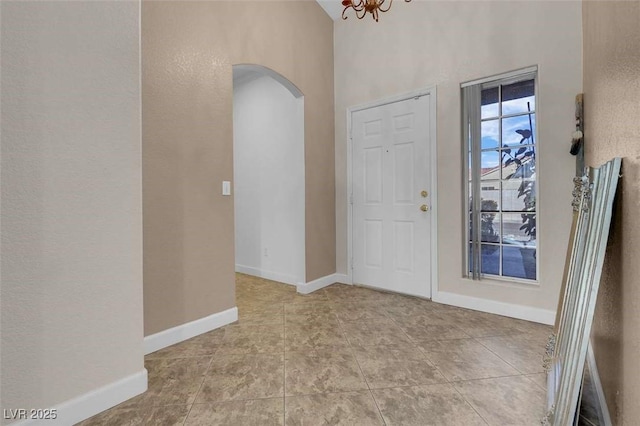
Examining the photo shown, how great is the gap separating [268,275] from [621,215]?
3629 mm

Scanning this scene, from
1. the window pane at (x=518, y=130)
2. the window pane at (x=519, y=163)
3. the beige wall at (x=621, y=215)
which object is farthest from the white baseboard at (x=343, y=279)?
the beige wall at (x=621, y=215)

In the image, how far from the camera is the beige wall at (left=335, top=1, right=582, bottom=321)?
7.73 ft

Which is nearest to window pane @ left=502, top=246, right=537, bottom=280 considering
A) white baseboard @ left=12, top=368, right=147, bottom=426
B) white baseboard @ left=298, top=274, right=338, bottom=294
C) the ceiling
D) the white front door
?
the white front door

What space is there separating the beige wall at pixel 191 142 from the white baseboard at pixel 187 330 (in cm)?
5

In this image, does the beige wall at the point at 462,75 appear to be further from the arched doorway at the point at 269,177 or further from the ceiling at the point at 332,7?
the arched doorway at the point at 269,177

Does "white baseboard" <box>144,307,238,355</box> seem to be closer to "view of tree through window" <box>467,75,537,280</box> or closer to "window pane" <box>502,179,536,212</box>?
"view of tree through window" <box>467,75,537,280</box>

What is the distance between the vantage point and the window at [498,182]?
9.06 ft

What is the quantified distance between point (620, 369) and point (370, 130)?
2944mm

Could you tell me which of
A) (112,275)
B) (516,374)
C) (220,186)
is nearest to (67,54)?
(112,275)

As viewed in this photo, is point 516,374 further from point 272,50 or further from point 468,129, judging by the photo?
point 272,50

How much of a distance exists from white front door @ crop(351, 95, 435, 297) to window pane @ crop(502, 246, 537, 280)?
0.71 m

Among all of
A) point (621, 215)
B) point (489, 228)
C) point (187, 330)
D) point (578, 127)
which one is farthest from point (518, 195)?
point (187, 330)

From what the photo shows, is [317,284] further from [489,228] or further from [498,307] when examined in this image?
[489,228]

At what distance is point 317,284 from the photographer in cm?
351
